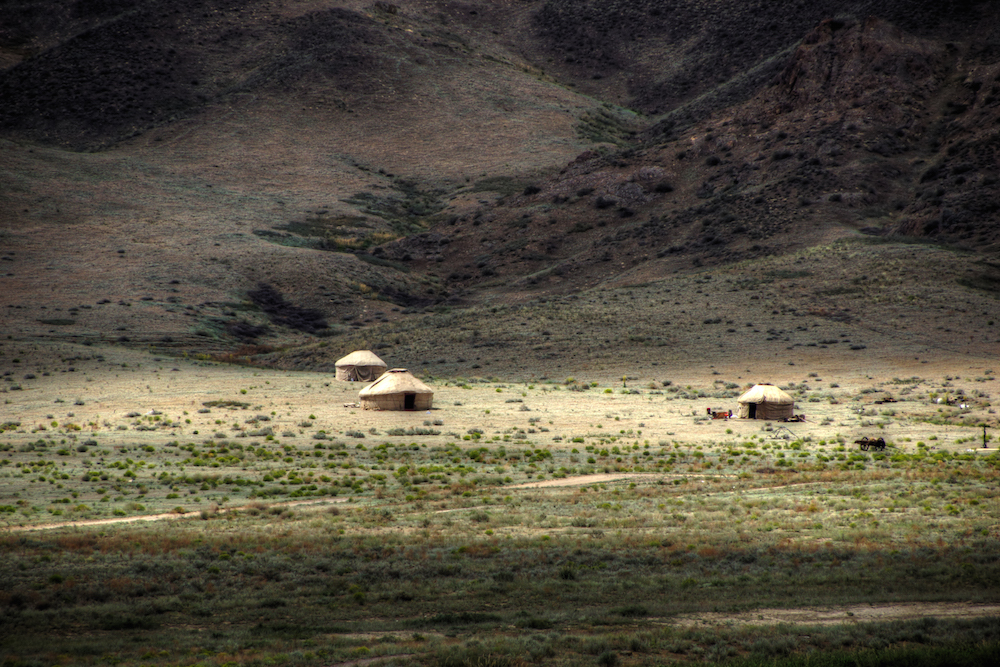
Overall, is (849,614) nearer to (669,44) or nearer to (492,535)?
(492,535)

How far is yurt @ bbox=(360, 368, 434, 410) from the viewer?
140ft

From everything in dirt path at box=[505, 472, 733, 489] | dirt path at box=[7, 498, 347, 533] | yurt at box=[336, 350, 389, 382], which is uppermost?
yurt at box=[336, 350, 389, 382]

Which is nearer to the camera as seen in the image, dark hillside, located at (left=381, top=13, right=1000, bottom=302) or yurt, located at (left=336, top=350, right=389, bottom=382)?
yurt, located at (left=336, top=350, right=389, bottom=382)

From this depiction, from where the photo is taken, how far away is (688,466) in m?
30.1

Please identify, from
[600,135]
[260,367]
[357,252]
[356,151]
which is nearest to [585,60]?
[600,135]

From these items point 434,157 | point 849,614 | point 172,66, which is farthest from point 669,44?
point 849,614

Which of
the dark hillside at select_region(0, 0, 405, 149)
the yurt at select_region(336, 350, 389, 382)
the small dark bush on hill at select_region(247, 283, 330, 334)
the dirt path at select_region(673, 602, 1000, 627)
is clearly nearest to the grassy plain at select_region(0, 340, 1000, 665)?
the dirt path at select_region(673, 602, 1000, 627)

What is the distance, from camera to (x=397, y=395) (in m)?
42.8

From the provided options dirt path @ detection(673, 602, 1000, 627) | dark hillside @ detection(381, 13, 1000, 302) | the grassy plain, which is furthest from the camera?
dark hillside @ detection(381, 13, 1000, 302)

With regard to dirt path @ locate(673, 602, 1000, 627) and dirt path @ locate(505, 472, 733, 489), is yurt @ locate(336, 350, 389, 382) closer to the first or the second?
dirt path @ locate(505, 472, 733, 489)

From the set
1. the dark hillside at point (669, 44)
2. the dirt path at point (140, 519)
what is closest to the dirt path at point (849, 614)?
the dirt path at point (140, 519)

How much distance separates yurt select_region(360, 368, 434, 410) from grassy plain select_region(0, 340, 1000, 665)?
1405 millimetres

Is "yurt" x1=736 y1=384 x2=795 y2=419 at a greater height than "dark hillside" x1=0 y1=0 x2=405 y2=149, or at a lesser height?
lesser

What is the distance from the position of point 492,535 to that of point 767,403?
2335cm
